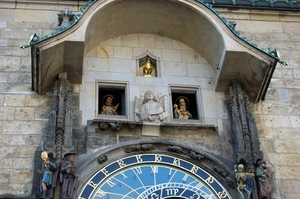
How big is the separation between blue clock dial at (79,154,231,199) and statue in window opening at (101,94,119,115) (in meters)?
0.86

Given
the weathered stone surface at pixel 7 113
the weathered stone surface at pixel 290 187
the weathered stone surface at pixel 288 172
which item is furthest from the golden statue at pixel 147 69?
the weathered stone surface at pixel 290 187

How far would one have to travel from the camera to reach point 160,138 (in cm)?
928

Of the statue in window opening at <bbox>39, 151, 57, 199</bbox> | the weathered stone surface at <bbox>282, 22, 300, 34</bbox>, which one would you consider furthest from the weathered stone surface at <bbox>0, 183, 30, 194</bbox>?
the weathered stone surface at <bbox>282, 22, 300, 34</bbox>

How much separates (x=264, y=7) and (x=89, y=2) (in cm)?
269

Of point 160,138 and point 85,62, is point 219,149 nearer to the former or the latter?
point 160,138

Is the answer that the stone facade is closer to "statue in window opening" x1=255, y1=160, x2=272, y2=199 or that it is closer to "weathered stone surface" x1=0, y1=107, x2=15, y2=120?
"weathered stone surface" x1=0, y1=107, x2=15, y2=120

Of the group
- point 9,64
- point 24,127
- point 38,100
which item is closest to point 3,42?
point 9,64

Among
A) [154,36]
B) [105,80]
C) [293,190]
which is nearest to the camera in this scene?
[293,190]

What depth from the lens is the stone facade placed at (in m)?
9.13

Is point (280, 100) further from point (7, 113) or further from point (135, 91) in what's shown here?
point (7, 113)

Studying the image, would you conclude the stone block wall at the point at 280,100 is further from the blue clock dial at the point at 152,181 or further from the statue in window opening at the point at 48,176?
the statue in window opening at the point at 48,176

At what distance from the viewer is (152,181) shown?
882 centimetres

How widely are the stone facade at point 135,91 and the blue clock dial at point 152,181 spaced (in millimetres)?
377

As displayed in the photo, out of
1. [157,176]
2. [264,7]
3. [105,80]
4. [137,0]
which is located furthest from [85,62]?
[264,7]
